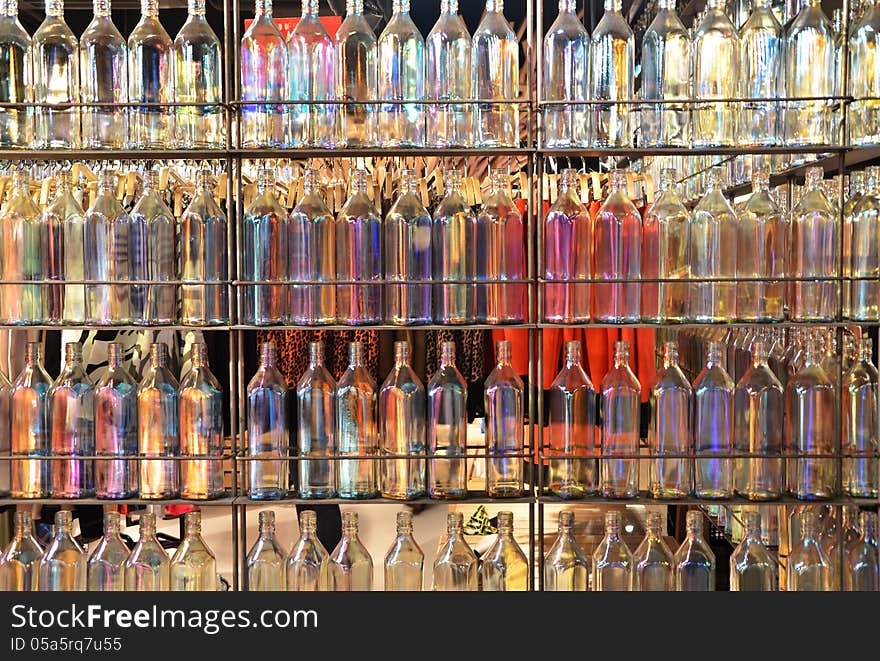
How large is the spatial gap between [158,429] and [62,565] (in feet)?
1.26

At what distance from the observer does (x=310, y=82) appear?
6.56 ft

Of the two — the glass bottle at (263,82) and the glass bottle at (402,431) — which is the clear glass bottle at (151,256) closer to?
the glass bottle at (263,82)

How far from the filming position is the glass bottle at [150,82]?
201 centimetres

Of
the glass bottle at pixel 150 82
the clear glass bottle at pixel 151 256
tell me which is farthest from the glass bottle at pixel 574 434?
the glass bottle at pixel 150 82

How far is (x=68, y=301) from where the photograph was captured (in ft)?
6.64

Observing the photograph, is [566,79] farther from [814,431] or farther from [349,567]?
[349,567]

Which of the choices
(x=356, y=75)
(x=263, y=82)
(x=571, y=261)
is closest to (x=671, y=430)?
(x=571, y=261)

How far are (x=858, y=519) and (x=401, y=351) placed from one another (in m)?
1.11

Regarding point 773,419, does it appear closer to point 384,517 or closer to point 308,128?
point 308,128

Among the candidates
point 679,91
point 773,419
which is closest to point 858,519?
point 773,419

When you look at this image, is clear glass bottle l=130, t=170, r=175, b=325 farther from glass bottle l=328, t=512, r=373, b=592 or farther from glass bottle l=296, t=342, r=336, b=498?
glass bottle l=328, t=512, r=373, b=592

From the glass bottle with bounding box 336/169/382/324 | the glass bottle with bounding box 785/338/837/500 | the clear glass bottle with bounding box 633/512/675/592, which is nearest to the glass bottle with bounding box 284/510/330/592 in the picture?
the glass bottle with bounding box 336/169/382/324

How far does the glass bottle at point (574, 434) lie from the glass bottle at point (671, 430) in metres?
0.14
